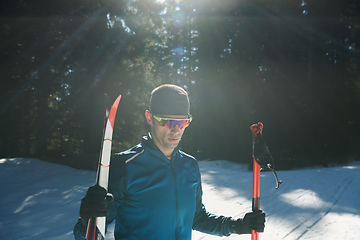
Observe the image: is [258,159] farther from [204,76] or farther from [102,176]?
[204,76]

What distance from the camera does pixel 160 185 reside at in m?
1.83

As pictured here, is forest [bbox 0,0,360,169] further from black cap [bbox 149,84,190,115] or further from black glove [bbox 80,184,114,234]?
black glove [bbox 80,184,114,234]

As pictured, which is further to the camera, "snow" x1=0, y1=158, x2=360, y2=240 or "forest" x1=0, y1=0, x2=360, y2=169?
"forest" x1=0, y1=0, x2=360, y2=169

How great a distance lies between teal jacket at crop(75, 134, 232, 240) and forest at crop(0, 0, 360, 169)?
37.3 feet

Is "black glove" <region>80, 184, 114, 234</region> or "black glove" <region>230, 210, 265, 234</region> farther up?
"black glove" <region>80, 184, 114, 234</region>

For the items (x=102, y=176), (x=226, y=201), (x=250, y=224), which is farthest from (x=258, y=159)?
(x=226, y=201)

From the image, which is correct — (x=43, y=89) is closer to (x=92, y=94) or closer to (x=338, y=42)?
(x=92, y=94)

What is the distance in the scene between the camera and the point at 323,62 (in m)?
17.5

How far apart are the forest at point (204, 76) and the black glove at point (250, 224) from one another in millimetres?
11363

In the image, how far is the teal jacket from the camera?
1.72 m

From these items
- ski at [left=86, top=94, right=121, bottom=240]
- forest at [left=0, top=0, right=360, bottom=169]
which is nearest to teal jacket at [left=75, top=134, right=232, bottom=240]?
ski at [left=86, top=94, right=121, bottom=240]

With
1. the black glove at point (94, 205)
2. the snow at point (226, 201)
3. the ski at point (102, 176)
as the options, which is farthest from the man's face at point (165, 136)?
the snow at point (226, 201)

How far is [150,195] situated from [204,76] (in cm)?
1970

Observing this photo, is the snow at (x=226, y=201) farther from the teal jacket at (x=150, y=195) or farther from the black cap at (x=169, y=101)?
the black cap at (x=169, y=101)
